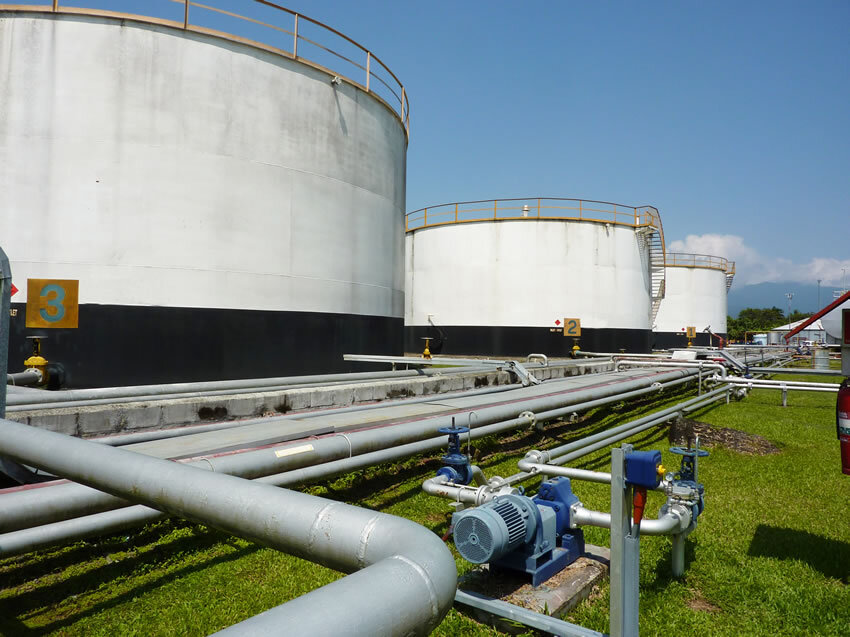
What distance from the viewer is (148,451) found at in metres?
4.43

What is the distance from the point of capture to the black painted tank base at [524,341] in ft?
72.3

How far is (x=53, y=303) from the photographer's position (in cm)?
840

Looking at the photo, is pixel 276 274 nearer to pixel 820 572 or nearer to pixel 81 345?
pixel 81 345

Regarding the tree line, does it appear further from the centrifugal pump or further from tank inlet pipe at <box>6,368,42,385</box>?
tank inlet pipe at <box>6,368,42,385</box>

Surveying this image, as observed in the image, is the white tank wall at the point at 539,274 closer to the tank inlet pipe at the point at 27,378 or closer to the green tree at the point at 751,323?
the tank inlet pipe at the point at 27,378

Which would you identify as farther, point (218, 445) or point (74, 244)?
point (74, 244)

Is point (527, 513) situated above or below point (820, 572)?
above

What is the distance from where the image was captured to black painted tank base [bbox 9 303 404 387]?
27.8 feet

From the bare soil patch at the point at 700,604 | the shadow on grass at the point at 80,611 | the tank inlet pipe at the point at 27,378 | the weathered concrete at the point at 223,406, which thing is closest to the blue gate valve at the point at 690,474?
the bare soil patch at the point at 700,604

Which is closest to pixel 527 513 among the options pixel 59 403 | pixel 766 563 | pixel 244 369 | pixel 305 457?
pixel 305 457

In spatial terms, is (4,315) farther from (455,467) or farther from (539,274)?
(539,274)

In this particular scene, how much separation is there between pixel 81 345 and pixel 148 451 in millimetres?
5150

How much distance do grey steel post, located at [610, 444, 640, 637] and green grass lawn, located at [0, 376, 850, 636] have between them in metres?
0.75

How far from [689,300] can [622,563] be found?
41063mm
